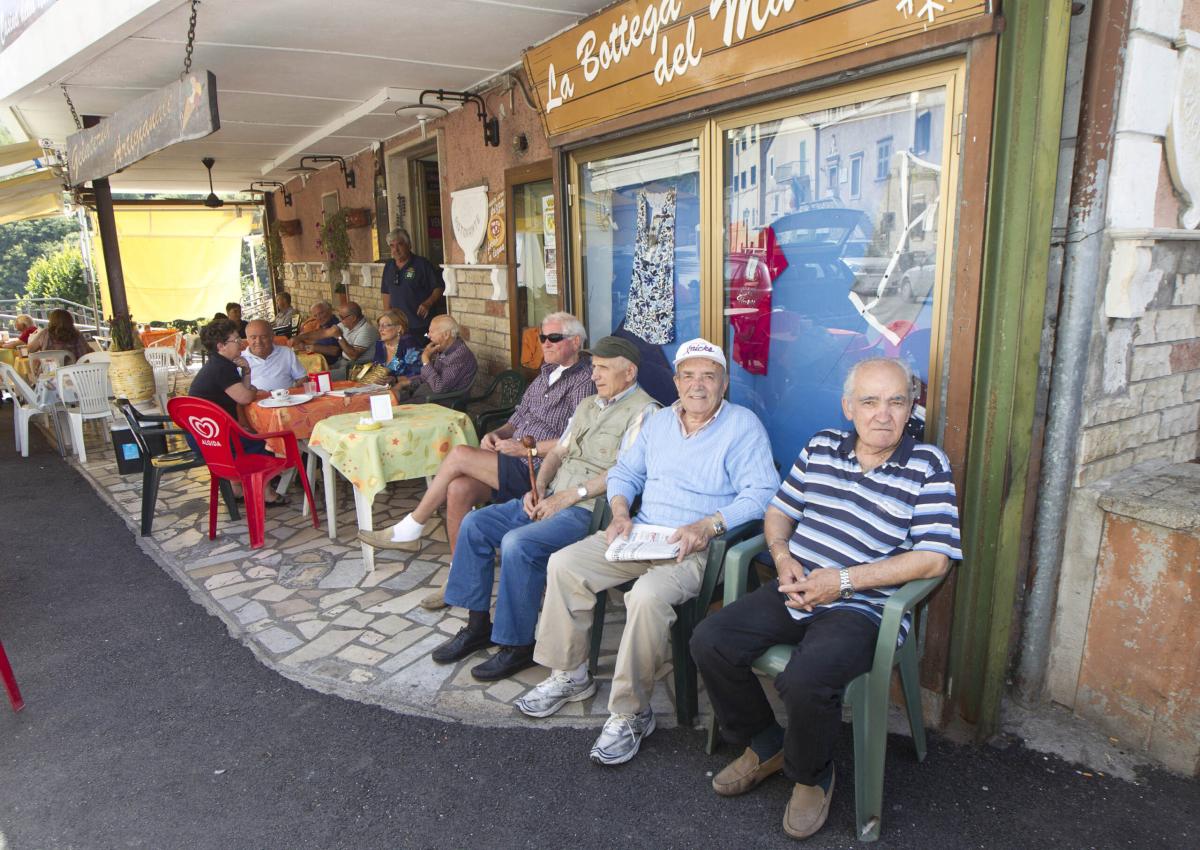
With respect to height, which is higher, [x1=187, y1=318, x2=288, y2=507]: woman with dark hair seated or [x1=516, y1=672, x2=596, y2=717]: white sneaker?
[x1=187, y1=318, x2=288, y2=507]: woman with dark hair seated

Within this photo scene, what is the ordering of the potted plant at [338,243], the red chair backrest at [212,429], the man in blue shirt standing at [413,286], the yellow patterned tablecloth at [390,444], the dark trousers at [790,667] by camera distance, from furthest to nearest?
the potted plant at [338,243] → the man in blue shirt standing at [413,286] → the red chair backrest at [212,429] → the yellow patterned tablecloth at [390,444] → the dark trousers at [790,667]

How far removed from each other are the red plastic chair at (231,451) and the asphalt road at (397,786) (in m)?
1.25

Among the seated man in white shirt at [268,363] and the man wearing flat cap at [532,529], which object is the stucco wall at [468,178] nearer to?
the seated man in white shirt at [268,363]

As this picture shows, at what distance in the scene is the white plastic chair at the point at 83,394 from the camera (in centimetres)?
623

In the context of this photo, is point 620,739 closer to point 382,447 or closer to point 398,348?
point 382,447

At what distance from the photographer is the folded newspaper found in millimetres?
2506

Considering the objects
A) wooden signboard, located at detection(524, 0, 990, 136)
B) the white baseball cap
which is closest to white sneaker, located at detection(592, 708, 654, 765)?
the white baseball cap

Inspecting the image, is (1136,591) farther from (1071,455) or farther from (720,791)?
(720,791)

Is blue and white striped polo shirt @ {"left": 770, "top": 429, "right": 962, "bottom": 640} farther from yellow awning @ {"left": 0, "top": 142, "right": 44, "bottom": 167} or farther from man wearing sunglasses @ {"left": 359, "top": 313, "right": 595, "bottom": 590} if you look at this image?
yellow awning @ {"left": 0, "top": 142, "right": 44, "bottom": 167}

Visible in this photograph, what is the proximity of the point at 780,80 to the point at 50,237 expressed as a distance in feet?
160

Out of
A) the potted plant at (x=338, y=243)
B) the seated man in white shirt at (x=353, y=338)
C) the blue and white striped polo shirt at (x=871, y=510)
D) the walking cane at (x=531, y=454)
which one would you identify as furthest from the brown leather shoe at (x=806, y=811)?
the potted plant at (x=338, y=243)

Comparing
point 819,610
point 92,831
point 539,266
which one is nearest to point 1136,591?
point 819,610

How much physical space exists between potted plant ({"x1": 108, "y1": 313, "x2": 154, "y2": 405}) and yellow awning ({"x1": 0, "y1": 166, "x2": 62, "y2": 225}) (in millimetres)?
3159

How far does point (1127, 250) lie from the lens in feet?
7.05
